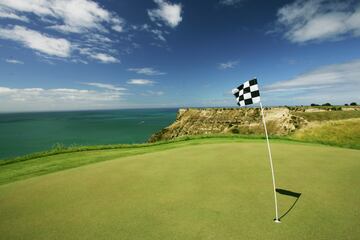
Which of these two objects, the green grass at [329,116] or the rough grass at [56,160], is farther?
the green grass at [329,116]

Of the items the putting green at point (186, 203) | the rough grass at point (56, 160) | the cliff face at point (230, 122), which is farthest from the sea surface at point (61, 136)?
the putting green at point (186, 203)

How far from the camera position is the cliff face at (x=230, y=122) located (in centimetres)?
4059

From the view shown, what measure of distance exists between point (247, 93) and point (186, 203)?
9.66 ft

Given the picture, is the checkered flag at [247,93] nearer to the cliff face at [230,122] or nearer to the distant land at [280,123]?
the distant land at [280,123]

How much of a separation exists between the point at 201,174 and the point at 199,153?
313cm

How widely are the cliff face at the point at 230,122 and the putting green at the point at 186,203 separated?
115 feet

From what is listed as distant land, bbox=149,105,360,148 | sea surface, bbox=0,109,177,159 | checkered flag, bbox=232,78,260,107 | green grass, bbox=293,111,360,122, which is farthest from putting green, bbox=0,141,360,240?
sea surface, bbox=0,109,177,159

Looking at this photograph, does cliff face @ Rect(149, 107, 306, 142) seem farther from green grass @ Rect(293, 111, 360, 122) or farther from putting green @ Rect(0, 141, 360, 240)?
putting green @ Rect(0, 141, 360, 240)

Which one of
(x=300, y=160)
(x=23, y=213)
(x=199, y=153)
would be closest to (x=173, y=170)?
(x=199, y=153)

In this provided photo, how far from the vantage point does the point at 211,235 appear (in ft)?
10.5

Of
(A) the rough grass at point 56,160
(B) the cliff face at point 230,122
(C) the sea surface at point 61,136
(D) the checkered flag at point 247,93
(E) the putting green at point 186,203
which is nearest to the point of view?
(E) the putting green at point 186,203

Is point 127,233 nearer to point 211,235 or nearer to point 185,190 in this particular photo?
point 211,235

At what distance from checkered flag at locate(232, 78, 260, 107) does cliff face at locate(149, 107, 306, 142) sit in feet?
120

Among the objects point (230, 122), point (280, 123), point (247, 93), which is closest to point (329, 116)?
point (280, 123)
